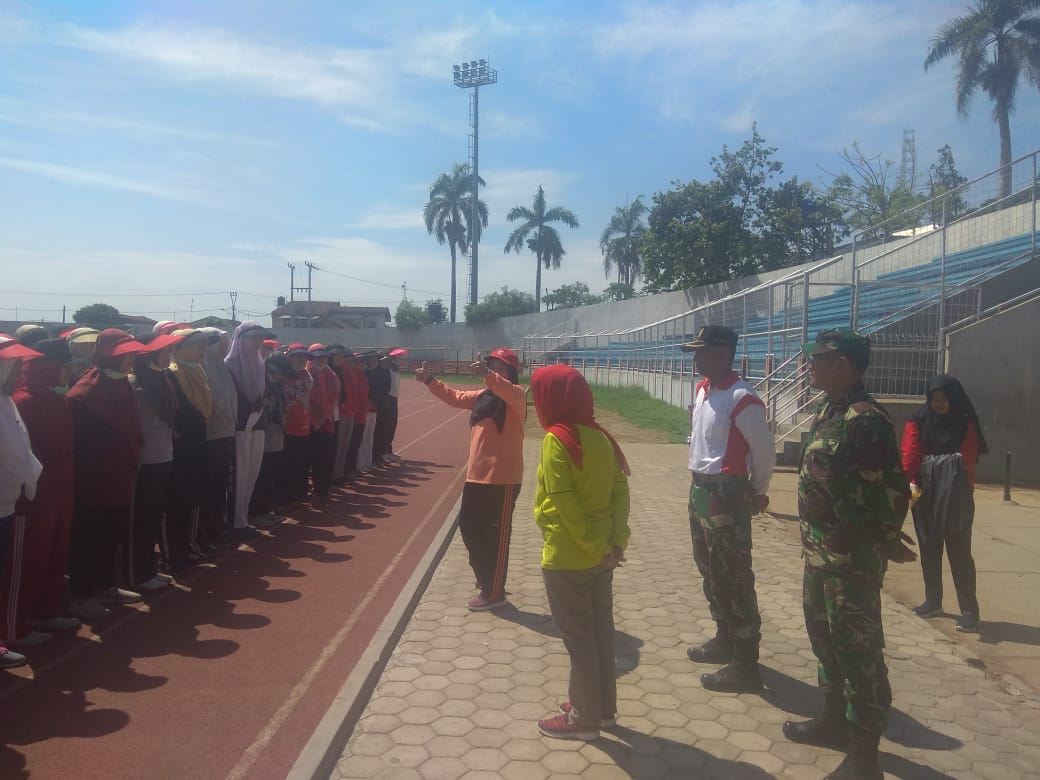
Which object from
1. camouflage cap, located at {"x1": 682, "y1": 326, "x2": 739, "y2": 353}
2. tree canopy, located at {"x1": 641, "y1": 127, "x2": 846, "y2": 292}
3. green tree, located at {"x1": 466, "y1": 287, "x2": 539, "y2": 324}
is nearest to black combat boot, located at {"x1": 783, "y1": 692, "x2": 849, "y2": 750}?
camouflage cap, located at {"x1": 682, "y1": 326, "x2": 739, "y2": 353}

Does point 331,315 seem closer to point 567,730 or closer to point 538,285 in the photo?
point 538,285

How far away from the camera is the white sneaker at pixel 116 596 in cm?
534

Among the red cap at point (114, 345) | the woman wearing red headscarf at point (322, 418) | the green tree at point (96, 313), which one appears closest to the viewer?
the red cap at point (114, 345)

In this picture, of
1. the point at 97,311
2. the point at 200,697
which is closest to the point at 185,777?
the point at 200,697

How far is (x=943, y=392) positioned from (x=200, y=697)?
5.14 m

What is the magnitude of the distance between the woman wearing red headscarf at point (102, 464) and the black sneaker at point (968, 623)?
5.91 metres

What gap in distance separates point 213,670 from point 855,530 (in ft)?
11.7

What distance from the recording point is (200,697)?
405 cm

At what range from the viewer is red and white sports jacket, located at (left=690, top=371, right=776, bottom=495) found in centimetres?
416

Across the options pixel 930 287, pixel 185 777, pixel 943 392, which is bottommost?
pixel 185 777

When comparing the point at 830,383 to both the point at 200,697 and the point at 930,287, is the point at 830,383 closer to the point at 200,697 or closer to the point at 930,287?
the point at 200,697

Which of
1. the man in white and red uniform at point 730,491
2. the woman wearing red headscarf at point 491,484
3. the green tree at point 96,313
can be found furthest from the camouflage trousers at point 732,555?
the green tree at point 96,313

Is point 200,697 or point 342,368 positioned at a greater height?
point 342,368

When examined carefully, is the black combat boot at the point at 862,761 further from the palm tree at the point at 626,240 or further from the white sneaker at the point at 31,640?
the palm tree at the point at 626,240
